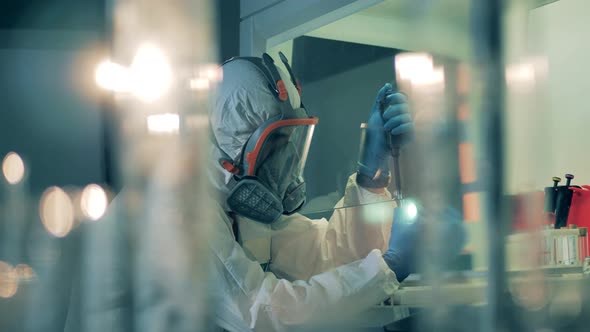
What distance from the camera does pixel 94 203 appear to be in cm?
142

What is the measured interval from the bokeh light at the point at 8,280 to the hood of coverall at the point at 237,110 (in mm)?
524

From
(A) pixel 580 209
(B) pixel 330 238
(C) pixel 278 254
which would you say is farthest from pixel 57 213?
(A) pixel 580 209

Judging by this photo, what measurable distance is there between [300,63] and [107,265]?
Answer: 52.4 inches

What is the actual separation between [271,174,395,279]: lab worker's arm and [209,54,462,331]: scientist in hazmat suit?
3cm

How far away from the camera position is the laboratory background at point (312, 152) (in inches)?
26.8

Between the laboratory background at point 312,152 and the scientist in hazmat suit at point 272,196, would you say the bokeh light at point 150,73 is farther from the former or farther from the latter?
the scientist in hazmat suit at point 272,196

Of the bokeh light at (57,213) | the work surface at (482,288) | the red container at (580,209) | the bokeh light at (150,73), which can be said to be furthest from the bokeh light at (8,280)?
the red container at (580,209)

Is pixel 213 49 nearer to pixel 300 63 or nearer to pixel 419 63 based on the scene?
pixel 419 63

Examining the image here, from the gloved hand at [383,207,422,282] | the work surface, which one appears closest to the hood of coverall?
the gloved hand at [383,207,422,282]

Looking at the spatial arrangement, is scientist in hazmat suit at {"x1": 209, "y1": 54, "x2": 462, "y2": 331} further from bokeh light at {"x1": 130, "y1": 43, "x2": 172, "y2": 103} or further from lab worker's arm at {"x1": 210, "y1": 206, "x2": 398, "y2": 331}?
bokeh light at {"x1": 130, "y1": 43, "x2": 172, "y2": 103}

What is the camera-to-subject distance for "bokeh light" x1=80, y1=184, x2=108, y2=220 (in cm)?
137

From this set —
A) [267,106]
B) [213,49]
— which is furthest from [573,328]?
[267,106]

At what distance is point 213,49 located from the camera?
48.6 inches

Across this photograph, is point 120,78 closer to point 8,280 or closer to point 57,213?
point 57,213
